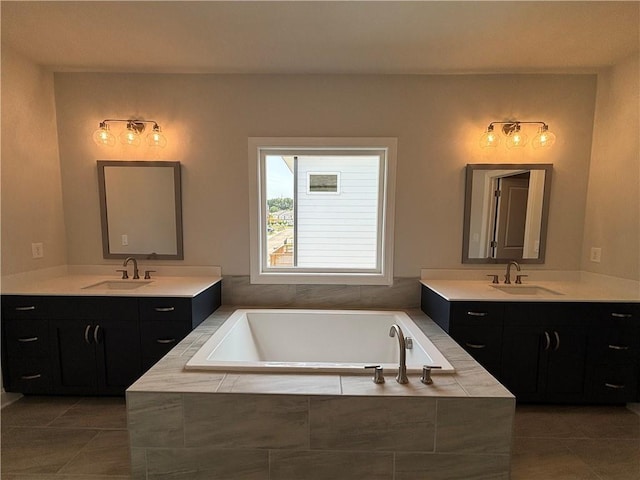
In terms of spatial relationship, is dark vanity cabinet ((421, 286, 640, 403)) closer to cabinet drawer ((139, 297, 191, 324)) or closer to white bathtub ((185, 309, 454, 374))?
white bathtub ((185, 309, 454, 374))

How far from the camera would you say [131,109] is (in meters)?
2.61

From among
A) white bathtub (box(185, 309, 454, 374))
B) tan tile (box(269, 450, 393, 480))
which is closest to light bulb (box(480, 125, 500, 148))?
white bathtub (box(185, 309, 454, 374))

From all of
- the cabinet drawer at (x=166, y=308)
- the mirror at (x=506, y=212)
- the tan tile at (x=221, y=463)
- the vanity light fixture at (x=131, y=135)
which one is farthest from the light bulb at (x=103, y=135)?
the mirror at (x=506, y=212)

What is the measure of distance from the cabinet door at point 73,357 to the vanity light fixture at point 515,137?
3386 mm

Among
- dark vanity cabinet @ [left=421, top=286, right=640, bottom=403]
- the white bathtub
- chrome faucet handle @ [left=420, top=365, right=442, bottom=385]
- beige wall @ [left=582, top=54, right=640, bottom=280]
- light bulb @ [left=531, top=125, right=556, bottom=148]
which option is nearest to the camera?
chrome faucet handle @ [left=420, top=365, right=442, bottom=385]

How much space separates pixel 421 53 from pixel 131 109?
7.76 feet

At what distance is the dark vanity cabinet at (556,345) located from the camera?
2.16 metres

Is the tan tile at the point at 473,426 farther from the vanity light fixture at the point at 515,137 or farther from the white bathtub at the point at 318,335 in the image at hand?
the vanity light fixture at the point at 515,137

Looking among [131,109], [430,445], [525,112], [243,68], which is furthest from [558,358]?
[131,109]

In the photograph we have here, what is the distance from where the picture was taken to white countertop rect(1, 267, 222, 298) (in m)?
2.21

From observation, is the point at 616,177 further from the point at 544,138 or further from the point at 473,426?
the point at 473,426

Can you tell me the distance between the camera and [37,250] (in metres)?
2.46

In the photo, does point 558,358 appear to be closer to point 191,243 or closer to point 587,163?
point 587,163

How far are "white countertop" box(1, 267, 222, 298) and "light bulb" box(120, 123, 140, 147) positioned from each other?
1141 millimetres
